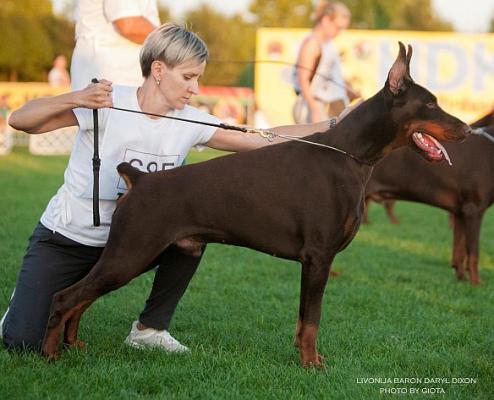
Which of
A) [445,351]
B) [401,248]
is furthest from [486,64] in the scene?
[445,351]

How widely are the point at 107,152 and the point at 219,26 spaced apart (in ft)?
160

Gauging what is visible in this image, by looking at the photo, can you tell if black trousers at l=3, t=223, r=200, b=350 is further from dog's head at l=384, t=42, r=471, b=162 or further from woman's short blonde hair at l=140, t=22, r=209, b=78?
dog's head at l=384, t=42, r=471, b=162

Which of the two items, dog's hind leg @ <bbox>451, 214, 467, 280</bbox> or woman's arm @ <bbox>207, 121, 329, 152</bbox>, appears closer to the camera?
woman's arm @ <bbox>207, 121, 329, 152</bbox>

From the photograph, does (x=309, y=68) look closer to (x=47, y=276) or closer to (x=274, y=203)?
(x=274, y=203)

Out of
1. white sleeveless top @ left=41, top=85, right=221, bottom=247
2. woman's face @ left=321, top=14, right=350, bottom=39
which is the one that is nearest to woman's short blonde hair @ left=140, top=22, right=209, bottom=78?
white sleeveless top @ left=41, top=85, right=221, bottom=247

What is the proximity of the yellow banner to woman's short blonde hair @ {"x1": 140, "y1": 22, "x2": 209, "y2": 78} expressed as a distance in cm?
2352

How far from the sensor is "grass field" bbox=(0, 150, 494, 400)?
3.59 m

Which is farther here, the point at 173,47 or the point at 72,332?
the point at 72,332

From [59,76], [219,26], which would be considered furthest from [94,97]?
[219,26]

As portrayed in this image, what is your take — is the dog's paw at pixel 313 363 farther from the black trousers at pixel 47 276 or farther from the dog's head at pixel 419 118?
the dog's head at pixel 419 118

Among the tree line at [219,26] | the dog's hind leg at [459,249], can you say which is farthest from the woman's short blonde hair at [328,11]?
the tree line at [219,26]

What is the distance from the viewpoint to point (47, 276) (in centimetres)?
400

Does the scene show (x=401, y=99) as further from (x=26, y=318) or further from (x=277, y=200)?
(x=26, y=318)

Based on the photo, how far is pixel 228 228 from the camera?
3705 millimetres
